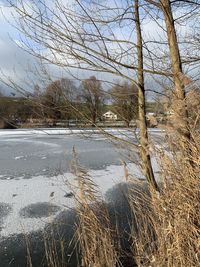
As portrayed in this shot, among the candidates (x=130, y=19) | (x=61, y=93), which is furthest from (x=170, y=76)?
(x=61, y=93)

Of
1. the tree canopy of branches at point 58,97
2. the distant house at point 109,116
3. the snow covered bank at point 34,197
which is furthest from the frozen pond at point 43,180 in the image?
the tree canopy of branches at point 58,97

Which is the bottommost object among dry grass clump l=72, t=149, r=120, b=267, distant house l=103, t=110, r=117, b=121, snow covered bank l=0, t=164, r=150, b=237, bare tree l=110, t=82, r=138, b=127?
snow covered bank l=0, t=164, r=150, b=237

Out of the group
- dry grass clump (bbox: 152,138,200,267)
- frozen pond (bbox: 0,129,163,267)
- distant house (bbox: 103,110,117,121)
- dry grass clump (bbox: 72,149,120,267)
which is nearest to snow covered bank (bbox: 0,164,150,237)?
frozen pond (bbox: 0,129,163,267)

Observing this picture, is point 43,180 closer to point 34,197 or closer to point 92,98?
point 34,197

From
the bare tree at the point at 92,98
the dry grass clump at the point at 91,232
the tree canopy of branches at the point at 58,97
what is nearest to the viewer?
the dry grass clump at the point at 91,232

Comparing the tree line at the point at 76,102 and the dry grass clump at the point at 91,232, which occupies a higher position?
the tree line at the point at 76,102

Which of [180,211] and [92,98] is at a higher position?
[92,98]

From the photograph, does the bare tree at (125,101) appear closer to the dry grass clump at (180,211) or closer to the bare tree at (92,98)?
the bare tree at (92,98)

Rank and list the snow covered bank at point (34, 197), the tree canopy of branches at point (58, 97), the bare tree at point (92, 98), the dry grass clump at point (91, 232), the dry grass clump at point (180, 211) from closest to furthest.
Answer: the dry grass clump at point (180, 211)
the dry grass clump at point (91, 232)
the tree canopy of branches at point (58, 97)
the bare tree at point (92, 98)
the snow covered bank at point (34, 197)

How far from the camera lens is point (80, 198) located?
3.26m

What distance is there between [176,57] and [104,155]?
23.4 ft

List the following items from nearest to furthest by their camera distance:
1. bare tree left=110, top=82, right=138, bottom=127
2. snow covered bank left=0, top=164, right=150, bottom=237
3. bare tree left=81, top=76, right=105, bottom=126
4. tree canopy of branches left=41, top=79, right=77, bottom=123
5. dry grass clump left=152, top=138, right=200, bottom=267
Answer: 1. dry grass clump left=152, top=138, right=200, bottom=267
2. tree canopy of branches left=41, top=79, right=77, bottom=123
3. bare tree left=81, top=76, right=105, bottom=126
4. bare tree left=110, top=82, right=138, bottom=127
5. snow covered bank left=0, top=164, right=150, bottom=237

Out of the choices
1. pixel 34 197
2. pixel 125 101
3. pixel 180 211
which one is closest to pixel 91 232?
pixel 180 211

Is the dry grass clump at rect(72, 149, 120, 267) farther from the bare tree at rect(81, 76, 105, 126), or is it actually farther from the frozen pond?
the bare tree at rect(81, 76, 105, 126)
